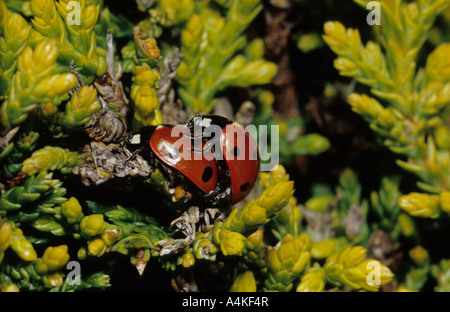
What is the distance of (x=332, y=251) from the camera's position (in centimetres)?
229

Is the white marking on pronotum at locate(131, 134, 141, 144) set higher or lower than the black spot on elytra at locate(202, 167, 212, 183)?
higher

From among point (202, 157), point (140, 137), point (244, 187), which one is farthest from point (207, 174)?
point (140, 137)

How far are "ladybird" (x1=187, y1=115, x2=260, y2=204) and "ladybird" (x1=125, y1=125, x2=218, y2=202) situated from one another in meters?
0.09

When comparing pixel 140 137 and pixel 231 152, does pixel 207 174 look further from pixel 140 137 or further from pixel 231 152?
pixel 140 137

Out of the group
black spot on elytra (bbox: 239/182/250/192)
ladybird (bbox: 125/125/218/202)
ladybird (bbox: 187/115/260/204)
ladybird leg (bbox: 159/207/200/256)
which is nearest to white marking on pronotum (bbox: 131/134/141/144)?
ladybird (bbox: 125/125/218/202)

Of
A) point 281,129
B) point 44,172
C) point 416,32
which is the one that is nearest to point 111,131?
point 44,172

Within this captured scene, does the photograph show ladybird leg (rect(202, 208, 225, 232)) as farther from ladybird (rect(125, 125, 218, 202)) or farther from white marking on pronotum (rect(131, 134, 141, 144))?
white marking on pronotum (rect(131, 134, 141, 144))

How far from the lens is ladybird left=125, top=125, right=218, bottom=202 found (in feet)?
6.24

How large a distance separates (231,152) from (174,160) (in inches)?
12.7

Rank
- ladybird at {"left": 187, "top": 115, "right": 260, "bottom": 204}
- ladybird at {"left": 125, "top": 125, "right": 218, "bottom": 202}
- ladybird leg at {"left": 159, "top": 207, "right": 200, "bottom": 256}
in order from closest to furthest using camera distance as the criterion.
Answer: ladybird leg at {"left": 159, "top": 207, "right": 200, "bottom": 256} → ladybird at {"left": 125, "top": 125, "right": 218, "bottom": 202} → ladybird at {"left": 187, "top": 115, "right": 260, "bottom": 204}

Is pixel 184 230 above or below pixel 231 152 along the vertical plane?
below

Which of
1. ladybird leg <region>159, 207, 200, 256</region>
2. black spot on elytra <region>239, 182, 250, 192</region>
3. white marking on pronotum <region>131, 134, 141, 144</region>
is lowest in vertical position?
ladybird leg <region>159, 207, 200, 256</region>

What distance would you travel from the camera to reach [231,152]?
2.10 metres
